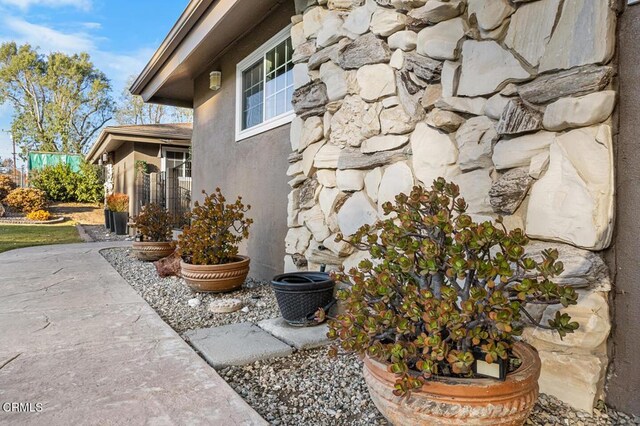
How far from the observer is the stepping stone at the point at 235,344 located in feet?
7.67

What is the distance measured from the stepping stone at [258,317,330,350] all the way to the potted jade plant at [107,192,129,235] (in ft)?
27.7

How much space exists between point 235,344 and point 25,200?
15.0 metres

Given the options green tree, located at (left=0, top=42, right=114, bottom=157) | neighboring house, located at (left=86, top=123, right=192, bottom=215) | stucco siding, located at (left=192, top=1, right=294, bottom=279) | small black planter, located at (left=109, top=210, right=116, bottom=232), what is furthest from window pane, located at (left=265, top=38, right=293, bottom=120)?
green tree, located at (left=0, top=42, right=114, bottom=157)

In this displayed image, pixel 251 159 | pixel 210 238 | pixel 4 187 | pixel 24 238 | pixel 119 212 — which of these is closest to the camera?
pixel 210 238

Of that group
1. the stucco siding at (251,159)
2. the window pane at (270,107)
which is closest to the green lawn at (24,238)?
the stucco siding at (251,159)

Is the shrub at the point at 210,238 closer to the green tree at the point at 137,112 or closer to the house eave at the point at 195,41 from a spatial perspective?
the house eave at the point at 195,41

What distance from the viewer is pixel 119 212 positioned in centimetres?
1021

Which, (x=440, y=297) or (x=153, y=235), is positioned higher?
(x=440, y=297)

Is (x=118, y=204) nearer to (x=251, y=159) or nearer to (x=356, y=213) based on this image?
(x=251, y=159)

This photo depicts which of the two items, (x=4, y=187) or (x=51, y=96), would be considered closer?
(x=4, y=187)

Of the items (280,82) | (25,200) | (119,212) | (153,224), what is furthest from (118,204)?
(280,82)

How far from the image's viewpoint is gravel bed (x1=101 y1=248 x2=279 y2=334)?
3.19 meters

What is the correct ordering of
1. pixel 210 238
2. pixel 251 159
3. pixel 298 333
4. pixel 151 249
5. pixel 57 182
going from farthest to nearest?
pixel 57 182
pixel 151 249
pixel 251 159
pixel 210 238
pixel 298 333

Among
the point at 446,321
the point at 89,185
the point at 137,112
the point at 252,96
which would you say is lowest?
the point at 446,321
